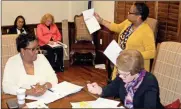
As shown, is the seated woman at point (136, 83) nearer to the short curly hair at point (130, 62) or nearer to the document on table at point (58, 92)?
the short curly hair at point (130, 62)

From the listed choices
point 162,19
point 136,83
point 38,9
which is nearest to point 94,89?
point 136,83

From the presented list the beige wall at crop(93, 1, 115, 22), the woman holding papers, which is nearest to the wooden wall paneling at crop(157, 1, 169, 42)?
the woman holding papers

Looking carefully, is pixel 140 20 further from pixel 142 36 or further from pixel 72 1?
pixel 72 1

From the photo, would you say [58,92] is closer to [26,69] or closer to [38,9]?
[26,69]

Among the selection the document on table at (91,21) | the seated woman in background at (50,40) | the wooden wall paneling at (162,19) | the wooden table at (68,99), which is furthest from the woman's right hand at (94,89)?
the seated woman in background at (50,40)

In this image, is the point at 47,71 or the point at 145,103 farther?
the point at 47,71

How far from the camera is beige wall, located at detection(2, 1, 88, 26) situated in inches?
221

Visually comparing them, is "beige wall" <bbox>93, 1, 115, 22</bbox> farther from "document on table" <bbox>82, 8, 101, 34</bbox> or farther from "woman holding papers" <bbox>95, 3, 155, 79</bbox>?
"woman holding papers" <bbox>95, 3, 155, 79</bbox>

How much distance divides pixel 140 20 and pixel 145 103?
1.27 m

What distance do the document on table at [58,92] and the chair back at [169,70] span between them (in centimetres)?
71

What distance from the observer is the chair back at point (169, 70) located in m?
2.35

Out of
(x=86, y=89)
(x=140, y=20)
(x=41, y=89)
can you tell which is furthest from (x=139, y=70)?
(x=140, y=20)

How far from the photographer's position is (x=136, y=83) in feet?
6.52

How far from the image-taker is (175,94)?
7.73 ft
